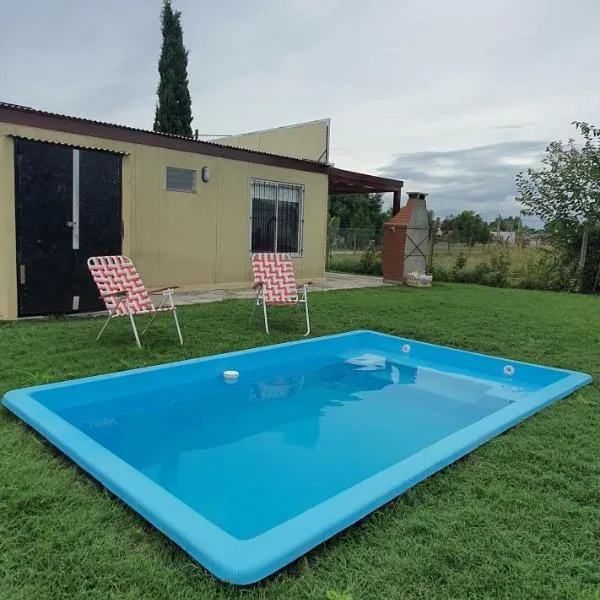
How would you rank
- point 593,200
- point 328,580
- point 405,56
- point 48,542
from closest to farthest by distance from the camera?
point 328,580 < point 48,542 < point 405,56 < point 593,200

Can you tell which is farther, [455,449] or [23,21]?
[23,21]

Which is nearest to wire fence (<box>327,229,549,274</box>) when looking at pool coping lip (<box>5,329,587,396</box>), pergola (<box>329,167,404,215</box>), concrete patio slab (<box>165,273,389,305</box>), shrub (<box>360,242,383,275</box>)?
shrub (<box>360,242,383,275</box>)

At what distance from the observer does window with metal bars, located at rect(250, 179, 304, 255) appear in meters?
10.7

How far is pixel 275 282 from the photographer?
22.6 feet

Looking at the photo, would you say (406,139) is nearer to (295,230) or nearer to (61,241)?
(295,230)

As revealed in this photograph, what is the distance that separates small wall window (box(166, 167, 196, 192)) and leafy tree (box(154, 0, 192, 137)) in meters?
11.3

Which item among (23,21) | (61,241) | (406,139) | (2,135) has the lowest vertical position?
(61,241)

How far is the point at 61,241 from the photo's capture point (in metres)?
6.73

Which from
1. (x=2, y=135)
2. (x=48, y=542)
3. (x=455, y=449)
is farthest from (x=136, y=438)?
(x=2, y=135)

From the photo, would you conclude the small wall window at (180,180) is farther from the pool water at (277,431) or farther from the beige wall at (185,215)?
the pool water at (277,431)

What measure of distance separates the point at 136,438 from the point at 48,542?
61.3 inches

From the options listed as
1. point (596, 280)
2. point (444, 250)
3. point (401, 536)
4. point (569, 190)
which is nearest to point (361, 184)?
point (444, 250)

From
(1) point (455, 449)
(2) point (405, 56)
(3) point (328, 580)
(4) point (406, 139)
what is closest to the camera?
(3) point (328, 580)

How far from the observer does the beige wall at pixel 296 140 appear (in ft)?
41.8
